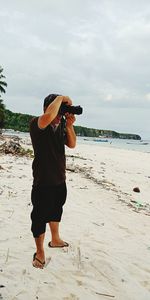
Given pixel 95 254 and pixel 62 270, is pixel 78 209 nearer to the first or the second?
pixel 95 254

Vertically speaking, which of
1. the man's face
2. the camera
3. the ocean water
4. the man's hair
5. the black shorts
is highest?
the man's hair

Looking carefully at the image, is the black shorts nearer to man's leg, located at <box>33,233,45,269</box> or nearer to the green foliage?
man's leg, located at <box>33,233,45,269</box>

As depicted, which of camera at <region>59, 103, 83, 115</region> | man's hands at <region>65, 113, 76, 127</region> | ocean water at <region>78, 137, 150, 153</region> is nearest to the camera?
camera at <region>59, 103, 83, 115</region>

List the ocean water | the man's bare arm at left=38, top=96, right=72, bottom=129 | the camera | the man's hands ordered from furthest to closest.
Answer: the ocean water → the man's hands → the camera → the man's bare arm at left=38, top=96, right=72, bottom=129

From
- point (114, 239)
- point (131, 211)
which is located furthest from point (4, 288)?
point (131, 211)

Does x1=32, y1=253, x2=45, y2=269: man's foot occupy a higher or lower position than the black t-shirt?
lower

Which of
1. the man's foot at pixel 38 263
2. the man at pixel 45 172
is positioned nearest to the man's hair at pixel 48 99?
the man at pixel 45 172

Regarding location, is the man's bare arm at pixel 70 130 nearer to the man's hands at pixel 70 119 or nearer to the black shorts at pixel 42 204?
the man's hands at pixel 70 119

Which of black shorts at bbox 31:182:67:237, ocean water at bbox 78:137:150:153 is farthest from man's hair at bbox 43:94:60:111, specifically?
ocean water at bbox 78:137:150:153

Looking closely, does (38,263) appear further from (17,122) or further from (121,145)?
(17,122)

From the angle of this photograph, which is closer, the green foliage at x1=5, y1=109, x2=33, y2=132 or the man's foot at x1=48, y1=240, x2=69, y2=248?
the man's foot at x1=48, y1=240, x2=69, y2=248

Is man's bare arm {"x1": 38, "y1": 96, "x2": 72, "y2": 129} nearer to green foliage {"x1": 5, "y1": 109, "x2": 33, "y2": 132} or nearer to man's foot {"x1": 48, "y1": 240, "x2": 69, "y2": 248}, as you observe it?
man's foot {"x1": 48, "y1": 240, "x2": 69, "y2": 248}

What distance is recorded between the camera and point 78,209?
662cm

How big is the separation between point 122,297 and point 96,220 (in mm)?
2692
